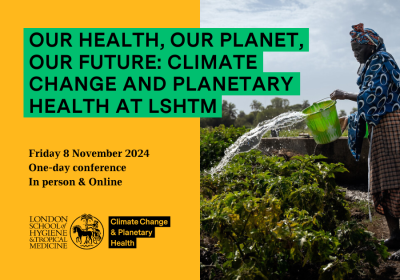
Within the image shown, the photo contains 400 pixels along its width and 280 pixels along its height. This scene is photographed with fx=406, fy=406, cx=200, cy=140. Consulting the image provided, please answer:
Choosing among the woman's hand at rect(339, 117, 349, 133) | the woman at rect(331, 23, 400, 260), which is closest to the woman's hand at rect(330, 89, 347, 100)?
the woman at rect(331, 23, 400, 260)

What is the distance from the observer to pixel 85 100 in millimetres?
3643

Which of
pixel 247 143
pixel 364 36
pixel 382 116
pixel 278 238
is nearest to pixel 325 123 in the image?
pixel 382 116

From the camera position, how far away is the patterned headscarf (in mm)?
3428

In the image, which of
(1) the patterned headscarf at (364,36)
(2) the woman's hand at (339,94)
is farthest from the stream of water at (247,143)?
(1) the patterned headscarf at (364,36)

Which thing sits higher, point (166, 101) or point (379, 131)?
point (166, 101)

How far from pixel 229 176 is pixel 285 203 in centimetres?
103

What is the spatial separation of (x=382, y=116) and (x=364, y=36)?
698 mm

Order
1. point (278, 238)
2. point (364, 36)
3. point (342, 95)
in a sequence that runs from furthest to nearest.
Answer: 1. point (342, 95)
2. point (364, 36)
3. point (278, 238)

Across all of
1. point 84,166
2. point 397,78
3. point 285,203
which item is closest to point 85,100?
point 84,166

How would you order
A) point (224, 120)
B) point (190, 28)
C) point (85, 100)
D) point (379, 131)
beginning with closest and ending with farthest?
point (379, 131)
point (85, 100)
point (190, 28)
point (224, 120)

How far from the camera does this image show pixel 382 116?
132 inches

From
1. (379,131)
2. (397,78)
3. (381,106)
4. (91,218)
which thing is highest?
(397,78)

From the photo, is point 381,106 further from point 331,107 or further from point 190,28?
point 190,28

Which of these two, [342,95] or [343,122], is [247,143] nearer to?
[343,122]
